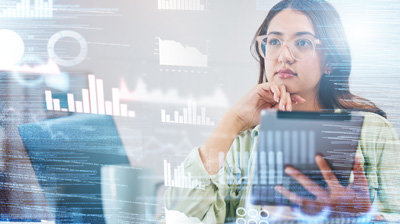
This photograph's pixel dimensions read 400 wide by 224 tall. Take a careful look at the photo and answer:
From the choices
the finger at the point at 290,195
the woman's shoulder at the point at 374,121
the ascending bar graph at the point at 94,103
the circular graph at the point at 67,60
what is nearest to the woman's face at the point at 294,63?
the woman's shoulder at the point at 374,121

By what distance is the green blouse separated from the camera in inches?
38.8

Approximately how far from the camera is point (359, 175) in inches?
38.9

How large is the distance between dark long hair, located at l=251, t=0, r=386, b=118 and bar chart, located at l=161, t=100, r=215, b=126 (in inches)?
7.9

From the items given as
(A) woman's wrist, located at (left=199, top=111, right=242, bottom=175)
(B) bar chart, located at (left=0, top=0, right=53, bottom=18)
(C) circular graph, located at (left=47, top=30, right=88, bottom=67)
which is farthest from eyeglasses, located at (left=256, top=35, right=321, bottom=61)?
(B) bar chart, located at (left=0, top=0, right=53, bottom=18)

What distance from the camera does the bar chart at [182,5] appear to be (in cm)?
100

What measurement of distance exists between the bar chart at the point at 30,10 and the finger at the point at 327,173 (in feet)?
3.11

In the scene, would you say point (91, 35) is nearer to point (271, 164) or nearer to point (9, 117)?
point (9, 117)

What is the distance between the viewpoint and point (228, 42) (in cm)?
99

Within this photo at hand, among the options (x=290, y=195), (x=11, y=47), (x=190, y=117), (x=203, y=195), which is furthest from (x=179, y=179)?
(x=11, y=47)

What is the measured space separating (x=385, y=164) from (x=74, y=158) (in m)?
0.97

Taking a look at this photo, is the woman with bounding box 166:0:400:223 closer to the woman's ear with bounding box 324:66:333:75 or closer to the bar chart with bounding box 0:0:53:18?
the woman's ear with bounding box 324:66:333:75

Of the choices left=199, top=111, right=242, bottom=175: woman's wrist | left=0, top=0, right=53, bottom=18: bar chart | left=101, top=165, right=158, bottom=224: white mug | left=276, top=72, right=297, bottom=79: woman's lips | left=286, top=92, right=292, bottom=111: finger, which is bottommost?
left=101, top=165, right=158, bottom=224: white mug

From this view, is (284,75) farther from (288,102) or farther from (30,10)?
(30,10)

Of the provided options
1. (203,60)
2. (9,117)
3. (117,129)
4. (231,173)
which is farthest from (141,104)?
(9,117)
